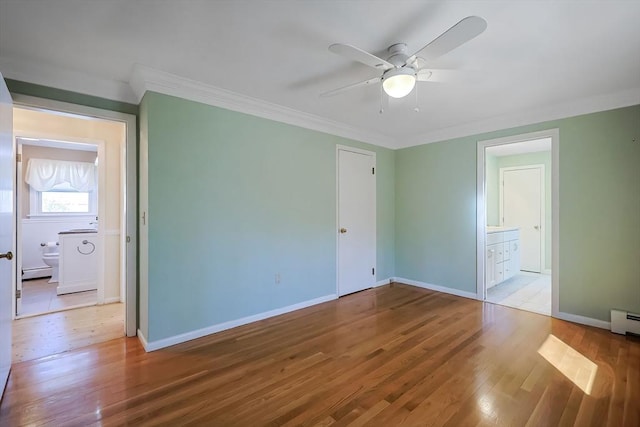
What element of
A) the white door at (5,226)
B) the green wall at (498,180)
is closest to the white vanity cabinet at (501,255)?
the green wall at (498,180)

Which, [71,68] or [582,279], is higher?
[71,68]

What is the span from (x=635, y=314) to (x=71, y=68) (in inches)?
220

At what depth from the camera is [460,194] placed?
4.10 metres

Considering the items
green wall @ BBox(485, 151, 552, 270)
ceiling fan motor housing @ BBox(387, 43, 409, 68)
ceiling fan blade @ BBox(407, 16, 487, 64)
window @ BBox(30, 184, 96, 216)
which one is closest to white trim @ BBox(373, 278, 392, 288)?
green wall @ BBox(485, 151, 552, 270)

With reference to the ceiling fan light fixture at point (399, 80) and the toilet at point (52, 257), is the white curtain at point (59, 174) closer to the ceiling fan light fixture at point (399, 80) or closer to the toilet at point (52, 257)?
the toilet at point (52, 257)

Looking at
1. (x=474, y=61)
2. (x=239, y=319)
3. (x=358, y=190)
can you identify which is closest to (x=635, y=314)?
(x=474, y=61)

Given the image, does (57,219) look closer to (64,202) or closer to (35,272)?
(64,202)

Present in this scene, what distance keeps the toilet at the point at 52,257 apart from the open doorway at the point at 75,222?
17mm

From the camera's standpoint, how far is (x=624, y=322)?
283 centimetres

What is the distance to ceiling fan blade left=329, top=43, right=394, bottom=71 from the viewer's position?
5.56ft

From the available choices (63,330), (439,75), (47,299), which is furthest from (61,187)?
(439,75)

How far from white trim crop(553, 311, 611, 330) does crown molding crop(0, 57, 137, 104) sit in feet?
16.5

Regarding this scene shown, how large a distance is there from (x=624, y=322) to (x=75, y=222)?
8.21 m

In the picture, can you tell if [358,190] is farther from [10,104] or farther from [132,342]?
[10,104]
